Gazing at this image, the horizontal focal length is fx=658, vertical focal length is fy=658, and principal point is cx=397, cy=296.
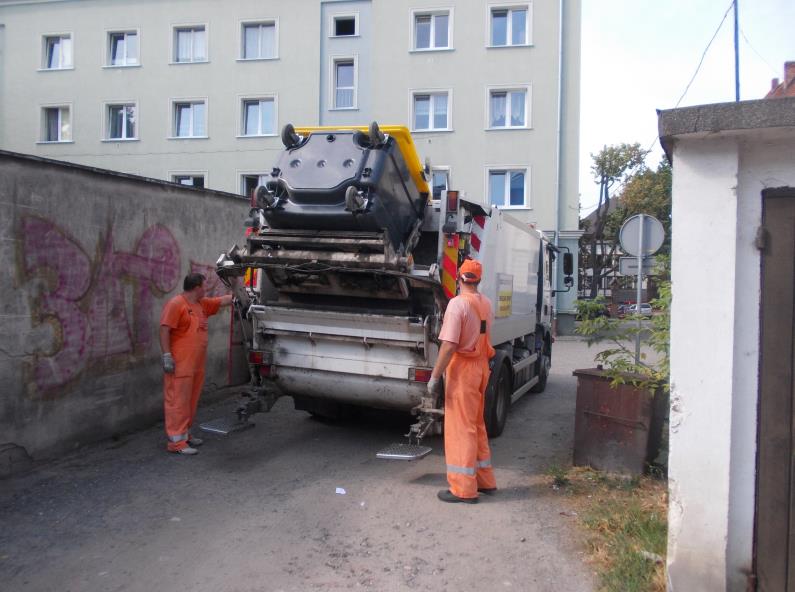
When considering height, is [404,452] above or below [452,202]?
below

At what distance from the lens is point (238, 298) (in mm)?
6215

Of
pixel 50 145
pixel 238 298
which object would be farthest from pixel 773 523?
pixel 50 145

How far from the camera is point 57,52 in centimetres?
2505

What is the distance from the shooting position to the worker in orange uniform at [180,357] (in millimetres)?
6012

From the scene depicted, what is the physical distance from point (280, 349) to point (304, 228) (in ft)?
4.14

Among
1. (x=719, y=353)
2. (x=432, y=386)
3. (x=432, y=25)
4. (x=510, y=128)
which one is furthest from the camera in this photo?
(x=432, y=25)

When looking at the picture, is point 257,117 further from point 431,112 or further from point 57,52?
point 57,52

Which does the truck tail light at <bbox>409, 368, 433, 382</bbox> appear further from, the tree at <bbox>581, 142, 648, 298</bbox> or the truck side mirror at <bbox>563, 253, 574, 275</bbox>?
the tree at <bbox>581, 142, 648, 298</bbox>

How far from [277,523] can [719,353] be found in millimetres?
3000

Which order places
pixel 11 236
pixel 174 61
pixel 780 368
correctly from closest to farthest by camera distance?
1. pixel 780 368
2. pixel 11 236
3. pixel 174 61

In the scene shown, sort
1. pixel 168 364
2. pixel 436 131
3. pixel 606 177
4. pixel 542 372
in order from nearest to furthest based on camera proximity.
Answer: pixel 168 364, pixel 542 372, pixel 436 131, pixel 606 177

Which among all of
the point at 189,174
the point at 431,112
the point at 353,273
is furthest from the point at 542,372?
the point at 189,174

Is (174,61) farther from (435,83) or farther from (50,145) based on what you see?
(435,83)

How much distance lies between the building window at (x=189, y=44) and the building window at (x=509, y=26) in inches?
413
